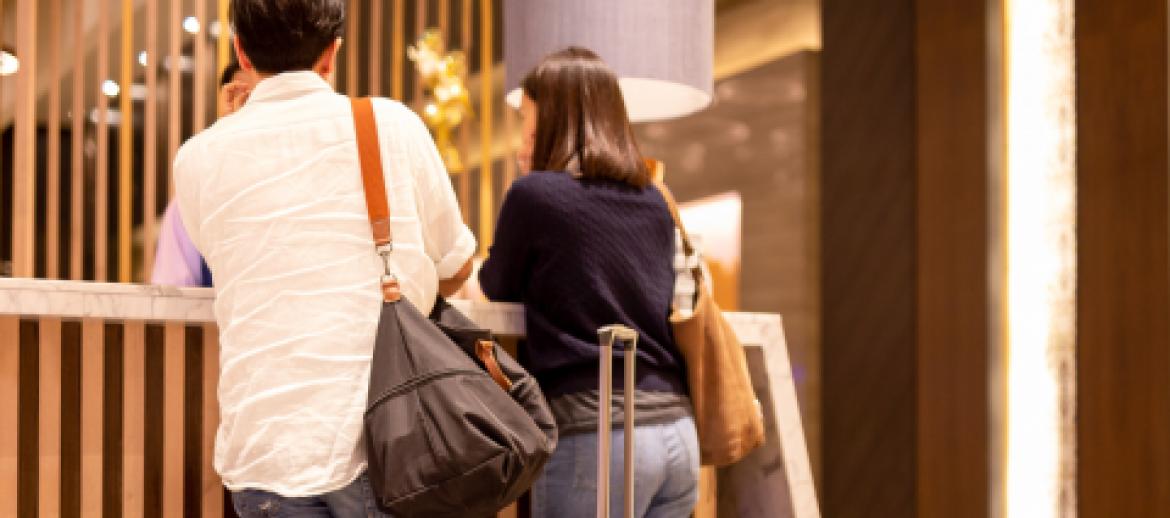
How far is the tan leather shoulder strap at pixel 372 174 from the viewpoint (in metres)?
1.51

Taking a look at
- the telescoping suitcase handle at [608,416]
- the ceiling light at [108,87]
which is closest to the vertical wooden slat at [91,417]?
the telescoping suitcase handle at [608,416]

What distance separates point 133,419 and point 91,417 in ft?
0.19

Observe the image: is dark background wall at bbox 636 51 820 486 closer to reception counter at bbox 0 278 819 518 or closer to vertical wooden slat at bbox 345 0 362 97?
vertical wooden slat at bbox 345 0 362 97

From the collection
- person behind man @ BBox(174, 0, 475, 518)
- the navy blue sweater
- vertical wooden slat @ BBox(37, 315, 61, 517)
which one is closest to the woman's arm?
the navy blue sweater

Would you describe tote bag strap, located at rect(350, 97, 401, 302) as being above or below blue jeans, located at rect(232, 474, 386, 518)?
above

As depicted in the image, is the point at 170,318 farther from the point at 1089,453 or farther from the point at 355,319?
the point at 1089,453

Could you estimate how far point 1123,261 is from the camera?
342 cm

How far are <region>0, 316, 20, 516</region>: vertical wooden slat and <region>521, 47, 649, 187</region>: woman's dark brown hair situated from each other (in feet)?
2.61

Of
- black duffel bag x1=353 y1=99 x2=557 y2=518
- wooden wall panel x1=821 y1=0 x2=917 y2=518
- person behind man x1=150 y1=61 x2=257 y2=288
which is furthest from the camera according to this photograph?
wooden wall panel x1=821 y1=0 x2=917 y2=518

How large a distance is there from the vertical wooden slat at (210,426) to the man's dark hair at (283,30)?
513 mm

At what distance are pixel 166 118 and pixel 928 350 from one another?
11.8 feet

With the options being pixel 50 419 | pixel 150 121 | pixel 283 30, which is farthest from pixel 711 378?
pixel 150 121

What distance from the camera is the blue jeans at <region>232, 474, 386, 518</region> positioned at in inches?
58.2

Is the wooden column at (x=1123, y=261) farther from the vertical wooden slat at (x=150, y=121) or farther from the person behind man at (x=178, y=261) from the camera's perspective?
the vertical wooden slat at (x=150, y=121)
